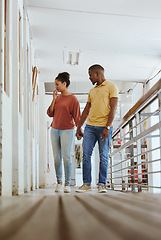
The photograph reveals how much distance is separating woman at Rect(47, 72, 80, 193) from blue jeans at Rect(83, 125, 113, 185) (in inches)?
9.5

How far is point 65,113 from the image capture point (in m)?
3.40

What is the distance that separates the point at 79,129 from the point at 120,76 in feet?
11.5

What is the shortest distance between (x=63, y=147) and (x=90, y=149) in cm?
35

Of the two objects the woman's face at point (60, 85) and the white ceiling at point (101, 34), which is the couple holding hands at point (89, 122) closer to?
the woman's face at point (60, 85)

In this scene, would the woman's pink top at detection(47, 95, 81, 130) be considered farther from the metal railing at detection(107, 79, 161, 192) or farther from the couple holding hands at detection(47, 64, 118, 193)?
the metal railing at detection(107, 79, 161, 192)

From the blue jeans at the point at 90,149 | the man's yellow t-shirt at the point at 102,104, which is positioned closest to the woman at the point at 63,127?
the blue jeans at the point at 90,149

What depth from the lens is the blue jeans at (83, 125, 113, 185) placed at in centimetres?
294

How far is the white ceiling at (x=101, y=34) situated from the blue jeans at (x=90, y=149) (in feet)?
5.40

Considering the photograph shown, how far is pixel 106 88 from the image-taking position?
303cm

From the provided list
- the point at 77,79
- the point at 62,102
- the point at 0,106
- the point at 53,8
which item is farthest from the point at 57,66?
the point at 0,106

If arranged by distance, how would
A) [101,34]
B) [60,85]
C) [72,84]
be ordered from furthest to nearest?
1. [72,84]
2. [101,34]
3. [60,85]

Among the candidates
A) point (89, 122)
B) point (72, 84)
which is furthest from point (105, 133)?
point (72, 84)

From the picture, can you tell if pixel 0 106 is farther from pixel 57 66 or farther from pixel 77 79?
pixel 77 79

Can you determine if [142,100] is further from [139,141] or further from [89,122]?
[89,122]
